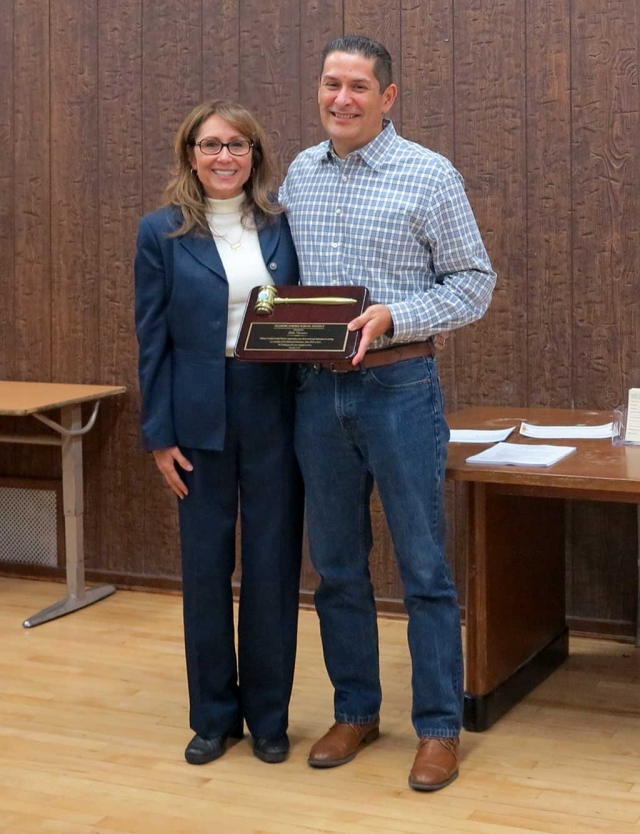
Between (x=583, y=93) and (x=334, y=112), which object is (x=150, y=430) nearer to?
(x=334, y=112)

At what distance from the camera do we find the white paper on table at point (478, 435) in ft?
10.4

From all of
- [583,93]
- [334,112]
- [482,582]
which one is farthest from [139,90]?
[482,582]

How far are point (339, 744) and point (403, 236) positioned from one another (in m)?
1.18

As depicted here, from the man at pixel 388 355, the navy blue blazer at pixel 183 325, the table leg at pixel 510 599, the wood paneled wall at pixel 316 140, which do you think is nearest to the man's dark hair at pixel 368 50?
the man at pixel 388 355

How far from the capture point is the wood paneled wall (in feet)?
12.1

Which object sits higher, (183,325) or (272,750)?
(183,325)

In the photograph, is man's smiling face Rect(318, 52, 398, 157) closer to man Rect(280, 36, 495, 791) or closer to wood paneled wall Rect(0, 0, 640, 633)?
man Rect(280, 36, 495, 791)

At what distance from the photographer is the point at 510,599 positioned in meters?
3.14

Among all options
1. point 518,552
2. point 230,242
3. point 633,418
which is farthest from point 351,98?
point 518,552

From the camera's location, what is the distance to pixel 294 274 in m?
2.76

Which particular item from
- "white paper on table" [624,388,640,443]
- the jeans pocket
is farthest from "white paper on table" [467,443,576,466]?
the jeans pocket

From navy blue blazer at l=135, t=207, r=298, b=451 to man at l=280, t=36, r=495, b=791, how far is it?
0.61 ft

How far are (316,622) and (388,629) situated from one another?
0.82 ft

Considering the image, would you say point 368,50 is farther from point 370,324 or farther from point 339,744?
point 339,744
